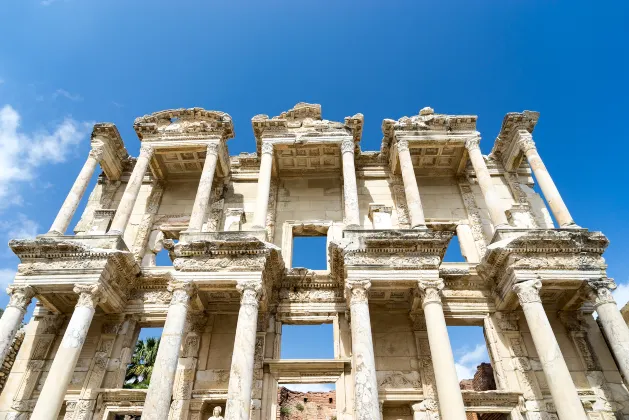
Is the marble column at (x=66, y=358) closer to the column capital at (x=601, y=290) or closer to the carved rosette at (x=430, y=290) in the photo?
the carved rosette at (x=430, y=290)

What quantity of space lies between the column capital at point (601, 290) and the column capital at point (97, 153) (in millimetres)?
16387

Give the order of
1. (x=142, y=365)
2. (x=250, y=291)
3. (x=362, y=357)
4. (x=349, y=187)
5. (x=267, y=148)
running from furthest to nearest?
(x=142, y=365) < (x=267, y=148) < (x=349, y=187) < (x=250, y=291) < (x=362, y=357)

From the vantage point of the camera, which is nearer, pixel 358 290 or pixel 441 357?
pixel 441 357

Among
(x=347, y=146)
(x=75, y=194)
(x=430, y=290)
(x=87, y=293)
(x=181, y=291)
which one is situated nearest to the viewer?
(x=430, y=290)

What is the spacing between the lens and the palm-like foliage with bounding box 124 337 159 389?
21.8m

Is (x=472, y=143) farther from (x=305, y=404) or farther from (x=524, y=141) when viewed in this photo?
(x=305, y=404)

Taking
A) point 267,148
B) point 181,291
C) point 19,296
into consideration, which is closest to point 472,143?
point 267,148

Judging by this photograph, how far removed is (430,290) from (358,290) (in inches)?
75.7

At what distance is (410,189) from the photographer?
45.0ft

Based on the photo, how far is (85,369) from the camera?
1241 centimetres

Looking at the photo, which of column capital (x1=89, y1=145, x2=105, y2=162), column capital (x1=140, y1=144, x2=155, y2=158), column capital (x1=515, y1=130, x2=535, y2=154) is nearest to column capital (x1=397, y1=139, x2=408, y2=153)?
column capital (x1=515, y1=130, x2=535, y2=154)

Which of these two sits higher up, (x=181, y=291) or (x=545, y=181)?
(x=545, y=181)

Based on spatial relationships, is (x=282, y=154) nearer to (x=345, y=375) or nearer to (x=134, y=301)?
(x=134, y=301)

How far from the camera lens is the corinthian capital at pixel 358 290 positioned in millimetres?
10891
